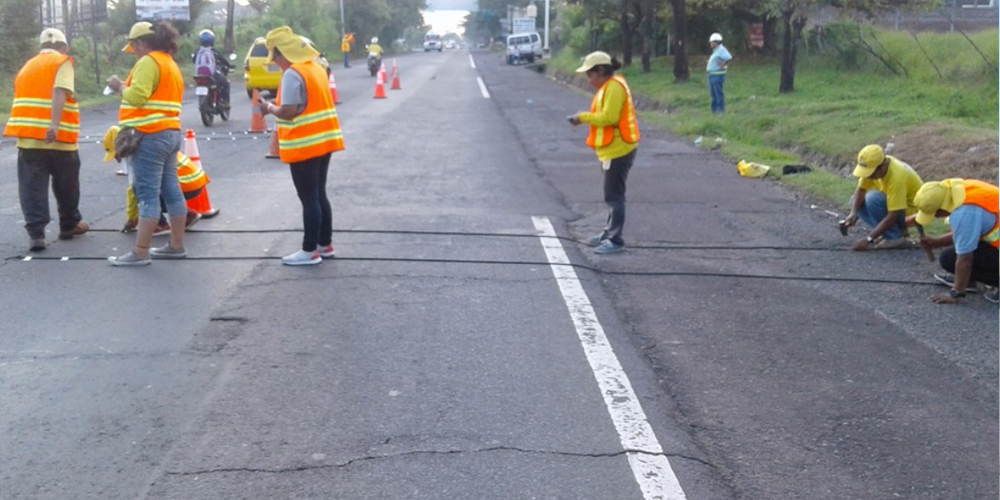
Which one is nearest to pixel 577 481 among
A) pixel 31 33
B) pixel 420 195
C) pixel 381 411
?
pixel 381 411

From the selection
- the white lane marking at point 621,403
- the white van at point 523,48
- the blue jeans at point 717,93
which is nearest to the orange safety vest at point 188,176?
the white lane marking at point 621,403

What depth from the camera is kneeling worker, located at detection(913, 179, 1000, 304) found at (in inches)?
296

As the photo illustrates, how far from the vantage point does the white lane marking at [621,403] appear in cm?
457

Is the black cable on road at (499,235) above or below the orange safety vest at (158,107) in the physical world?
below

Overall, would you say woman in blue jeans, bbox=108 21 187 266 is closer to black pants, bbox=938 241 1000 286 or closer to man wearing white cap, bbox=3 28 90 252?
man wearing white cap, bbox=3 28 90 252

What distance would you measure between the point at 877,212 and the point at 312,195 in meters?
4.85

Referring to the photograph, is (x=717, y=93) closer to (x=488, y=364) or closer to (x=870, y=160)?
(x=870, y=160)

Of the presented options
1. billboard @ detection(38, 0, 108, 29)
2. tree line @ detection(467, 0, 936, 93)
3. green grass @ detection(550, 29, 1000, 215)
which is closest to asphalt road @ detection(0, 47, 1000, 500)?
green grass @ detection(550, 29, 1000, 215)

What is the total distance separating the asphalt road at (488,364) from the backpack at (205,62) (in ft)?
30.7

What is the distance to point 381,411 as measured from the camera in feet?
17.4

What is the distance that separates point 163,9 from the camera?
1752 inches

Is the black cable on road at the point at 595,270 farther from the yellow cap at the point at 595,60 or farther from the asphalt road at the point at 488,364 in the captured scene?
the yellow cap at the point at 595,60

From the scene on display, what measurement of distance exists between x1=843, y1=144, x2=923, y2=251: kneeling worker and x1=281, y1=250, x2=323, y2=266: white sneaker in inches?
173

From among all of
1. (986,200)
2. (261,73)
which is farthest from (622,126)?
(261,73)
